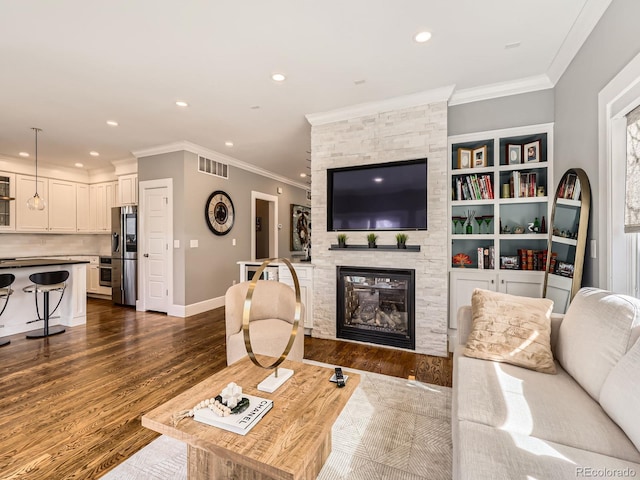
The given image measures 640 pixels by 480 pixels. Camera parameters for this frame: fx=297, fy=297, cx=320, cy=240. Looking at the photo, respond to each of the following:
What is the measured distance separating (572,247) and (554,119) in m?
1.33

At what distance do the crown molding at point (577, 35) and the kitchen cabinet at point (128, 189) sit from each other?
238 inches

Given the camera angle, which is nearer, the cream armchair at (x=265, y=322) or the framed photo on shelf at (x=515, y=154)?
the cream armchair at (x=265, y=322)

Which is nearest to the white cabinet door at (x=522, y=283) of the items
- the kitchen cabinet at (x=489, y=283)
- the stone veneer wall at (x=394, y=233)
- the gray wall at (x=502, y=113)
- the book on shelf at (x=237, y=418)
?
the kitchen cabinet at (x=489, y=283)

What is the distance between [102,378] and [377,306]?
2.71 m

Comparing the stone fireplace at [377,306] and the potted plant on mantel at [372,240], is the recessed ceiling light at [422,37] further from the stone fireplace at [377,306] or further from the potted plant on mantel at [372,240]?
the stone fireplace at [377,306]

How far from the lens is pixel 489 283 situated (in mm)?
3096

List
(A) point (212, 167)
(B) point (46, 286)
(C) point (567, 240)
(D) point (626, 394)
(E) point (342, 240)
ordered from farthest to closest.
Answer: (A) point (212, 167), (B) point (46, 286), (E) point (342, 240), (C) point (567, 240), (D) point (626, 394)

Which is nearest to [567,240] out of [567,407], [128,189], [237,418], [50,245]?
[567,407]

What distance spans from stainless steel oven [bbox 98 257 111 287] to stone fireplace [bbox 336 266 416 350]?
4981 millimetres

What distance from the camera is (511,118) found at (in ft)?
9.90

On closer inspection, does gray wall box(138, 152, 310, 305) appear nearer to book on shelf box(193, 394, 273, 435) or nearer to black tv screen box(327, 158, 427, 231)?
black tv screen box(327, 158, 427, 231)

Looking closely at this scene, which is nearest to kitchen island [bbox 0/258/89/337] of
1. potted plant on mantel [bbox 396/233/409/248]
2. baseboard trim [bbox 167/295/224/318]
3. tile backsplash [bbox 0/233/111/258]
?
baseboard trim [bbox 167/295/224/318]

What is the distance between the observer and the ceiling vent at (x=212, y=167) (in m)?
4.94

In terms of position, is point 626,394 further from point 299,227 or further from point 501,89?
point 299,227
